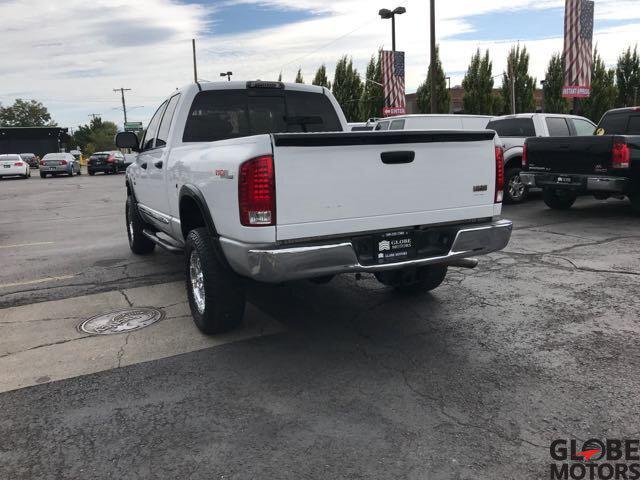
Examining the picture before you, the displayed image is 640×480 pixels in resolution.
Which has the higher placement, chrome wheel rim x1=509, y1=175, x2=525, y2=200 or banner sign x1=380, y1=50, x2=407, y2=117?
banner sign x1=380, y1=50, x2=407, y2=117

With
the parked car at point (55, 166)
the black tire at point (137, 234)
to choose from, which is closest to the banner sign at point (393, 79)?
the parked car at point (55, 166)

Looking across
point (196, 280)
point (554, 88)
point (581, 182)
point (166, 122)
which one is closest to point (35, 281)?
point (166, 122)

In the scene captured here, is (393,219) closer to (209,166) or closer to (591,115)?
(209,166)

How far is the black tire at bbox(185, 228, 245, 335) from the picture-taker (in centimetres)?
433

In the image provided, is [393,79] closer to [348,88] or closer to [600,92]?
[348,88]

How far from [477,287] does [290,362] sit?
105 inches

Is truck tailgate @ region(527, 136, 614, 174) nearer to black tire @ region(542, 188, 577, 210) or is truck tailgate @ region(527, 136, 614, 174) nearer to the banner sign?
black tire @ region(542, 188, 577, 210)

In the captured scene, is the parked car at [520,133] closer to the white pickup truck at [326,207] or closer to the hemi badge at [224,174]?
the white pickup truck at [326,207]

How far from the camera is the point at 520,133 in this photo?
41.5 ft

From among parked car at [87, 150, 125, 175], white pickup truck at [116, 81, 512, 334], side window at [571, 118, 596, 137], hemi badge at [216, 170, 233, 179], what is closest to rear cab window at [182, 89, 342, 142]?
white pickup truck at [116, 81, 512, 334]

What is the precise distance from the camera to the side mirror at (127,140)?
6953 millimetres

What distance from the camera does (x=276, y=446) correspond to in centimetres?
297

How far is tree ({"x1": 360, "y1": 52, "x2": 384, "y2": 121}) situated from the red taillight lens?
111 feet

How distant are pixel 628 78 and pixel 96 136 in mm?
109084
